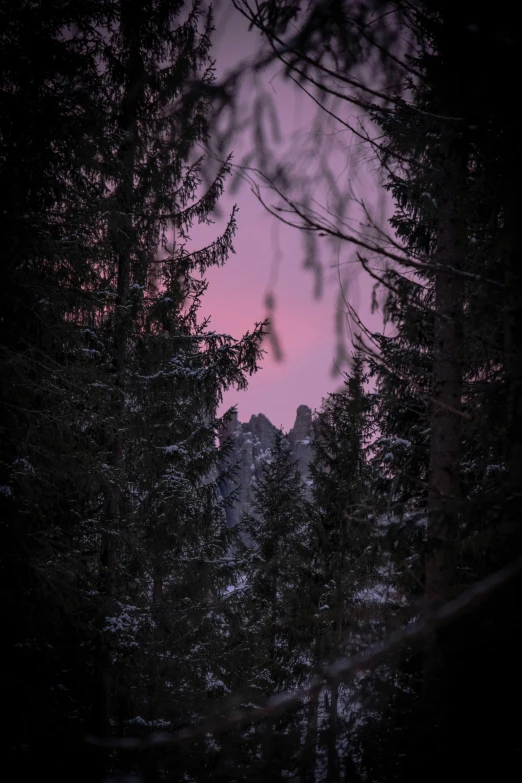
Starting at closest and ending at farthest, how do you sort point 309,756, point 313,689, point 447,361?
1. point 313,689
2. point 309,756
3. point 447,361

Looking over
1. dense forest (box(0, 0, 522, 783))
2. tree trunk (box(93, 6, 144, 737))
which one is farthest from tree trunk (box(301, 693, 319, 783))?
tree trunk (box(93, 6, 144, 737))

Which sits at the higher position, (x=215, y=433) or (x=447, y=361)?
(x=215, y=433)

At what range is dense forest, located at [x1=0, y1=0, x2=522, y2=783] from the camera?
2.27 m

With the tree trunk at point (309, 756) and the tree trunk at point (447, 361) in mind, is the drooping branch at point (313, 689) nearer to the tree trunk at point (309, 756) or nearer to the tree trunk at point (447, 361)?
the tree trunk at point (309, 756)

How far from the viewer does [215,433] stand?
31.2 feet

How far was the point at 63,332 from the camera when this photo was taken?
19.9 feet

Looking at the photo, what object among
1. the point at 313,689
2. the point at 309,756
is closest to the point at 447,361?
the point at 313,689

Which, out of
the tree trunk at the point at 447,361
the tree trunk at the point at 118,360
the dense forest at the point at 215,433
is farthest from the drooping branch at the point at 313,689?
the tree trunk at the point at 118,360

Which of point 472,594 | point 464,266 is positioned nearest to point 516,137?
point 464,266

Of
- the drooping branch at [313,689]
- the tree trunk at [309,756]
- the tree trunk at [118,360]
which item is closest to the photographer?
the drooping branch at [313,689]

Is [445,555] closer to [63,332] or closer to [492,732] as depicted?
[492,732]

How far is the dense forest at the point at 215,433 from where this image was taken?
2.27 meters

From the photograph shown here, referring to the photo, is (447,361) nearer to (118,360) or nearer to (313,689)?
(313,689)

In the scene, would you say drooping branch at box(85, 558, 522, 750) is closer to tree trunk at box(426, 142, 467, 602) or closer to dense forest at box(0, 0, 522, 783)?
dense forest at box(0, 0, 522, 783)
